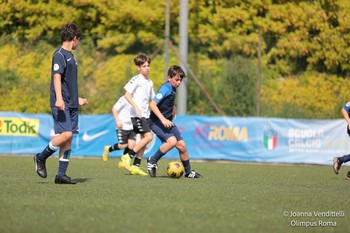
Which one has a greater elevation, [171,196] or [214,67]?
[214,67]

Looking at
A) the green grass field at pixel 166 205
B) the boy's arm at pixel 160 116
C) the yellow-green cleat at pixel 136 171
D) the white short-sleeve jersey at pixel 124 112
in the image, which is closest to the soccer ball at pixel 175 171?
the green grass field at pixel 166 205

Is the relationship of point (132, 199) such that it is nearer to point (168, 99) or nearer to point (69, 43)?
point (69, 43)

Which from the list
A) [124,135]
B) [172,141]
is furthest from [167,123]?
[124,135]

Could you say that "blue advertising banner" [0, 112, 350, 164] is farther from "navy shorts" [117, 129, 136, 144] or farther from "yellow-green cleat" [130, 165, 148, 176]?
"yellow-green cleat" [130, 165, 148, 176]

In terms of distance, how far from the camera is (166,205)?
26.4 ft

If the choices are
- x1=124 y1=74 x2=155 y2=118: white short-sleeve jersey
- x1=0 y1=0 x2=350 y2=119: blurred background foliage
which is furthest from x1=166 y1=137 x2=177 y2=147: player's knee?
x1=0 y1=0 x2=350 y2=119: blurred background foliage

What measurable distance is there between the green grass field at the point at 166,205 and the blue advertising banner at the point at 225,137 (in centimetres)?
771

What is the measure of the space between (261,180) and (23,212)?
20.2 ft

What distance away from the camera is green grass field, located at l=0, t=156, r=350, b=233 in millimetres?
6648

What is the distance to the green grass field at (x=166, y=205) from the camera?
6.65m

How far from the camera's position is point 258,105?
22250mm

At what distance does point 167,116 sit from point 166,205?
15.3 feet

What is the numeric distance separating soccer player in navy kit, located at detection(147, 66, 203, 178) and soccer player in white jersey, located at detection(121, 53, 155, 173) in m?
0.57

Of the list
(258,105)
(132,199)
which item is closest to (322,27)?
(258,105)
